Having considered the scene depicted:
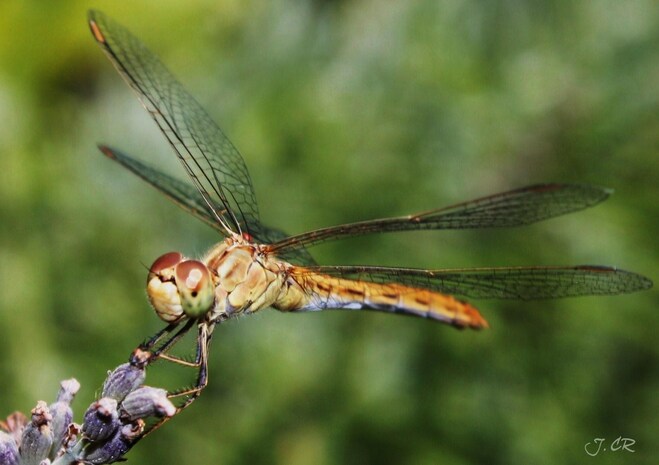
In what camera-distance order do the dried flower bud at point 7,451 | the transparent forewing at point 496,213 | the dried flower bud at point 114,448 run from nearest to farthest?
the dried flower bud at point 7,451
the dried flower bud at point 114,448
the transparent forewing at point 496,213

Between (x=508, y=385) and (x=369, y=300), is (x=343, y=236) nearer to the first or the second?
(x=369, y=300)

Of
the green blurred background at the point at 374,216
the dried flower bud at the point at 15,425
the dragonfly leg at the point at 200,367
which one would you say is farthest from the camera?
the green blurred background at the point at 374,216

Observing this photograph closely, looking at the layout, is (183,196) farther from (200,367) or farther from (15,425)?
(15,425)

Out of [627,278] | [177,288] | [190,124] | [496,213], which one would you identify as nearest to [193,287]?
[177,288]

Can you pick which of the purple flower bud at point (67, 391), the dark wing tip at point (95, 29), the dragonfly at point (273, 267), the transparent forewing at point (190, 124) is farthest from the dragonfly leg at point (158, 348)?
the dark wing tip at point (95, 29)

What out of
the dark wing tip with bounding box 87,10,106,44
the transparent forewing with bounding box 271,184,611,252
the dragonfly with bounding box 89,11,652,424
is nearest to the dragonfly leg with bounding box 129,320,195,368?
the dragonfly with bounding box 89,11,652,424

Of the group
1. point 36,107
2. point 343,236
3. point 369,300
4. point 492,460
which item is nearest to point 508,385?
point 492,460

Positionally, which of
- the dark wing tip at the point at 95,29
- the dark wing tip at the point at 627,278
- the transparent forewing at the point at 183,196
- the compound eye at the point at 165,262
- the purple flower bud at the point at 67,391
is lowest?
the purple flower bud at the point at 67,391

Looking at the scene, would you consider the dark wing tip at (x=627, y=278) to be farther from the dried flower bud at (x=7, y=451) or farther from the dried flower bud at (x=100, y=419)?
the dried flower bud at (x=7, y=451)
